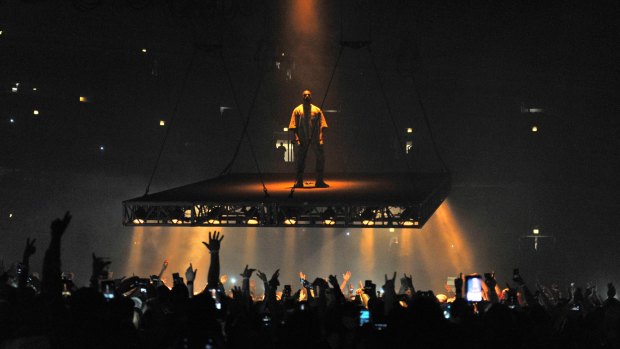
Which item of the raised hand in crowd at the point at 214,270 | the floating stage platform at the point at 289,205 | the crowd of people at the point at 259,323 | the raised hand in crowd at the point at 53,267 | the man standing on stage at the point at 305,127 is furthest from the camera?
the man standing on stage at the point at 305,127

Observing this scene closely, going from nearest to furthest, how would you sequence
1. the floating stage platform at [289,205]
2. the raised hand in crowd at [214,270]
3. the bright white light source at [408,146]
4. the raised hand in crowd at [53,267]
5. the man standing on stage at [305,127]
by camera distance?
the raised hand in crowd at [53,267]
the raised hand in crowd at [214,270]
the floating stage platform at [289,205]
the man standing on stage at [305,127]
the bright white light source at [408,146]

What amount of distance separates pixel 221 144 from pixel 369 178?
780cm

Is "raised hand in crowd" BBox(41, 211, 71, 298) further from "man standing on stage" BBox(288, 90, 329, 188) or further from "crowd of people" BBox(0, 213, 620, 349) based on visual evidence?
"man standing on stage" BBox(288, 90, 329, 188)

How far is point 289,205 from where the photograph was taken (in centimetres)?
1554

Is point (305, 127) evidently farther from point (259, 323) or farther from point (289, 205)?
point (259, 323)

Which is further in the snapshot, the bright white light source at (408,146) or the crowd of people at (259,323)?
the bright white light source at (408,146)

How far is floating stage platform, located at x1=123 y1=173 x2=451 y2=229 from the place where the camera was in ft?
50.3

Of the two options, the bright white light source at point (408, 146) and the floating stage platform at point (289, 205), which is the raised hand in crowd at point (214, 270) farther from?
the bright white light source at point (408, 146)

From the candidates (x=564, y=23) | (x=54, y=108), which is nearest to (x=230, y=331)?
(x=564, y=23)

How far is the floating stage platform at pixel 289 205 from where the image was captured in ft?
50.3

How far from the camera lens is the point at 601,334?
24.5ft

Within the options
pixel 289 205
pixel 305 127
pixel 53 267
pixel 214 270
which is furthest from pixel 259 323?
pixel 305 127

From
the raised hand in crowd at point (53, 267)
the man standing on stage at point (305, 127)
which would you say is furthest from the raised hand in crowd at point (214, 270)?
the man standing on stage at point (305, 127)

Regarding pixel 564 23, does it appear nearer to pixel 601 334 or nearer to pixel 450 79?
pixel 450 79
